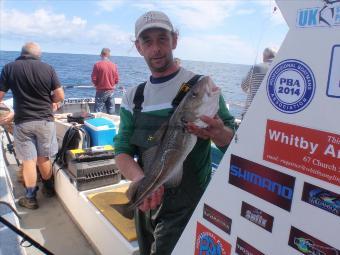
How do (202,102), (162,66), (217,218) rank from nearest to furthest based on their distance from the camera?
1. (217,218)
2. (202,102)
3. (162,66)

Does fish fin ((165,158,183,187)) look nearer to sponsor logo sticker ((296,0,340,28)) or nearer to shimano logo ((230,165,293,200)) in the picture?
shimano logo ((230,165,293,200))

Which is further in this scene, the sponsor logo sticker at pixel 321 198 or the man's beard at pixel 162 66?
the man's beard at pixel 162 66

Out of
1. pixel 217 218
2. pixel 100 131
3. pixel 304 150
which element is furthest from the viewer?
pixel 100 131

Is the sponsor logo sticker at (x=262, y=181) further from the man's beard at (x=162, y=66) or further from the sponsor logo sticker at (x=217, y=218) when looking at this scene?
the man's beard at (x=162, y=66)

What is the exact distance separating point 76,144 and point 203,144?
12.0 feet

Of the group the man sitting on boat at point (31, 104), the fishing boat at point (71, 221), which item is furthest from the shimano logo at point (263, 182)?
the man sitting on boat at point (31, 104)

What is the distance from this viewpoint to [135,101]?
2.42 m

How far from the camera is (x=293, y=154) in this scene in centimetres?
117

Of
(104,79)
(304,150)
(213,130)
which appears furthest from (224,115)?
(104,79)

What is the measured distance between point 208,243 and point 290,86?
2.96 feet

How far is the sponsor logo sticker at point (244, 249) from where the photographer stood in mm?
1355

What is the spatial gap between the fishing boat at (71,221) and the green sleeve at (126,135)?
1.16 m

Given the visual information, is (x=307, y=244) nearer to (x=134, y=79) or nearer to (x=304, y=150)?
(x=304, y=150)

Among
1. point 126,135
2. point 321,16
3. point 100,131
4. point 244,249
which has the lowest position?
point 100,131
